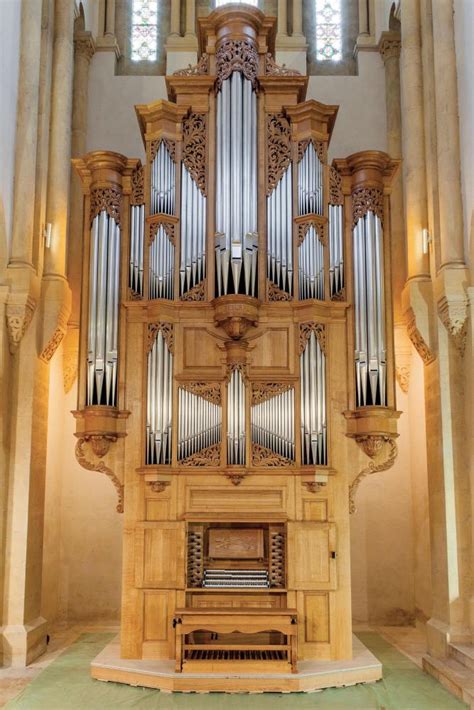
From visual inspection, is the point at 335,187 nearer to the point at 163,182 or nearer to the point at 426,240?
Result: the point at 426,240

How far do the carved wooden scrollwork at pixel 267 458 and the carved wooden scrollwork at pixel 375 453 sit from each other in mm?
805

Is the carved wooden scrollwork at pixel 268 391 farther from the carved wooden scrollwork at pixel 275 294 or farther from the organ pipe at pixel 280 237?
the organ pipe at pixel 280 237

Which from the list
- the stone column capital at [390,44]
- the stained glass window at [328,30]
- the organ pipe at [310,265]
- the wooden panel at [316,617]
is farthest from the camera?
the stained glass window at [328,30]

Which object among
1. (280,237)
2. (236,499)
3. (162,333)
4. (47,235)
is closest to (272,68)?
(280,237)

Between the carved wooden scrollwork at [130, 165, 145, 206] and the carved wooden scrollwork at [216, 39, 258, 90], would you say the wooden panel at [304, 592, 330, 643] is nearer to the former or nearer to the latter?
the carved wooden scrollwork at [130, 165, 145, 206]

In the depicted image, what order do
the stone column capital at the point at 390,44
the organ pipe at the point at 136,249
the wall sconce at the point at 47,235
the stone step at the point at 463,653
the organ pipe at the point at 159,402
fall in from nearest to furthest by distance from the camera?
the stone step at the point at 463,653
the organ pipe at the point at 159,402
the organ pipe at the point at 136,249
the wall sconce at the point at 47,235
the stone column capital at the point at 390,44

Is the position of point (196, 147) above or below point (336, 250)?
above

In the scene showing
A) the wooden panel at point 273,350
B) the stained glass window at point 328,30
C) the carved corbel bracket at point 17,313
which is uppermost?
the stained glass window at point 328,30

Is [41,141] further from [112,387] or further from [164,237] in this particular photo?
[112,387]

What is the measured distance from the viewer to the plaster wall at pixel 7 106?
10.1 metres

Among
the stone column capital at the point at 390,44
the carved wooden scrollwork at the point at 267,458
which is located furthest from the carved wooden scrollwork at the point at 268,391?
the stone column capital at the point at 390,44

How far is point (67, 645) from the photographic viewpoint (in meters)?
11.1

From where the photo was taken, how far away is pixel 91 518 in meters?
13.0

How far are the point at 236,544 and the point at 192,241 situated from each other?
3.73 m
